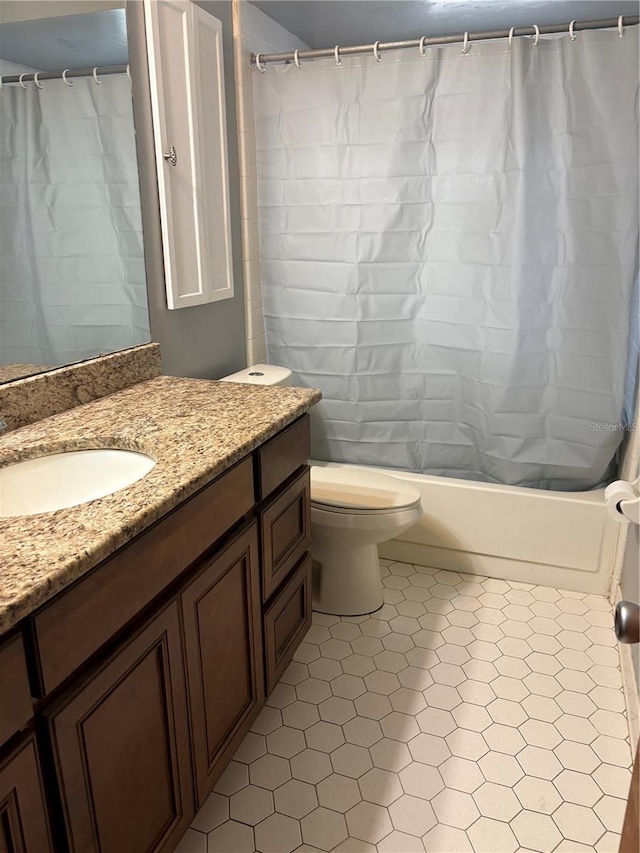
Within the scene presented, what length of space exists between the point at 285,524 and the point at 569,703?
38.0 inches

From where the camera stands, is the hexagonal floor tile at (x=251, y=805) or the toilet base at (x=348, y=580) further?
the toilet base at (x=348, y=580)

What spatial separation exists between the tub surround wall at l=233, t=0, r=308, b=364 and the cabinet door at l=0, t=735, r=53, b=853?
5.98 ft

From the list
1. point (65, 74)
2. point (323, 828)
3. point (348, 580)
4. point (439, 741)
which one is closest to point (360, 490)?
point (348, 580)

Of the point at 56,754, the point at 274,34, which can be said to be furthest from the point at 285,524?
the point at 274,34

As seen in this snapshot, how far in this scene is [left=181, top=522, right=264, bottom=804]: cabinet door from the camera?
4.15 feet

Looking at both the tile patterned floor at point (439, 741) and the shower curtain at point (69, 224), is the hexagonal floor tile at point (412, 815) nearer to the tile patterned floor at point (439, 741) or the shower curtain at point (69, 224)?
the tile patterned floor at point (439, 741)

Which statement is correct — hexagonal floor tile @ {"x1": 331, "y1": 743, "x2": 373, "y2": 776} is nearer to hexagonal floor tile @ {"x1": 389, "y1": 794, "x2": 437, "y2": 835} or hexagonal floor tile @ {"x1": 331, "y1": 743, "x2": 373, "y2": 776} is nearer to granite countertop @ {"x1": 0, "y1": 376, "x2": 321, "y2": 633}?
hexagonal floor tile @ {"x1": 389, "y1": 794, "x2": 437, "y2": 835}

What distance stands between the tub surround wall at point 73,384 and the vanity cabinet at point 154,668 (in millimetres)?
509

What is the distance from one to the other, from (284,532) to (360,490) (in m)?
0.60

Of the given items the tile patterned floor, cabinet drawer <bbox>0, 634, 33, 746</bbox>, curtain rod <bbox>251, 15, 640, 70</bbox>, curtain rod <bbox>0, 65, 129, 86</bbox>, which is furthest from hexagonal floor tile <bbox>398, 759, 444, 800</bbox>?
curtain rod <bbox>251, 15, 640, 70</bbox>

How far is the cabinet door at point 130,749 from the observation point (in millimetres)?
944

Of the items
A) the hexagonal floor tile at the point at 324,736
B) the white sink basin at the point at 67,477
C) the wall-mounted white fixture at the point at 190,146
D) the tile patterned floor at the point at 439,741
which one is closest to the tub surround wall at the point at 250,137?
the wall-mounted white fixture at the point at 190,146

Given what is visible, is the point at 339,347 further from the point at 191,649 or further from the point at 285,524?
the point at 191,649

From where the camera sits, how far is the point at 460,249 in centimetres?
223
